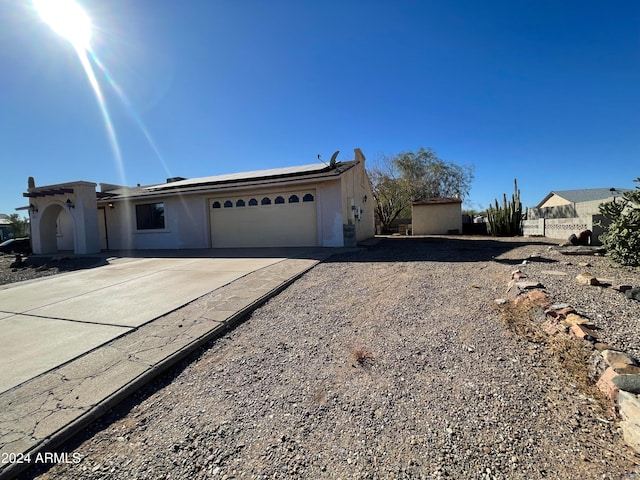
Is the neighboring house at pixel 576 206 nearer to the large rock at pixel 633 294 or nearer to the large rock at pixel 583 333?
the large rock at pixel 633 294

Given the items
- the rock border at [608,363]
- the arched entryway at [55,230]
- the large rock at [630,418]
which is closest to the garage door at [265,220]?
the arched entryway at [55,230]

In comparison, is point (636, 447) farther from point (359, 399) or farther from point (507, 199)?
point (507, 199)

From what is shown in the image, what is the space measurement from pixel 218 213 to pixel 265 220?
2514 millimetres

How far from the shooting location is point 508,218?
634 inches

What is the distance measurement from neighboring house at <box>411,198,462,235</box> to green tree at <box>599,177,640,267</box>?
40.7 feet

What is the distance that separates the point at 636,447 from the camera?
73.5 inches

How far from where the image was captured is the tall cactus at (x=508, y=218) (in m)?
16.0

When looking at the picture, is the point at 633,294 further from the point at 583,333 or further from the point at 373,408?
the point at 373,408

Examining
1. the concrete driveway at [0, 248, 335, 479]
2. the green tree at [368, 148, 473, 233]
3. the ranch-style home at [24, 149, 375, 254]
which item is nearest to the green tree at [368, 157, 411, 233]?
the green tree at [368, 148, 473, 233]

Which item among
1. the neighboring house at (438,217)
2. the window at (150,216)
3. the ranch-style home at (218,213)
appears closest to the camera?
the ranch-style home at (218,213)

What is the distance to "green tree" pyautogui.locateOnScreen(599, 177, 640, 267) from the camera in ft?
19.3

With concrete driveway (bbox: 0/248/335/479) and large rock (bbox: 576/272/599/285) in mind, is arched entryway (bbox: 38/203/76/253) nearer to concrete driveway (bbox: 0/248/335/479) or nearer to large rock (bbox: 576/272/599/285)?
concrete driveway (bbox: 0/248/335/479)

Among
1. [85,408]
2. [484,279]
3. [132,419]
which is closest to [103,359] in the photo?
[85,408]

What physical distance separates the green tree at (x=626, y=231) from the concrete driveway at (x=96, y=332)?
691cm
